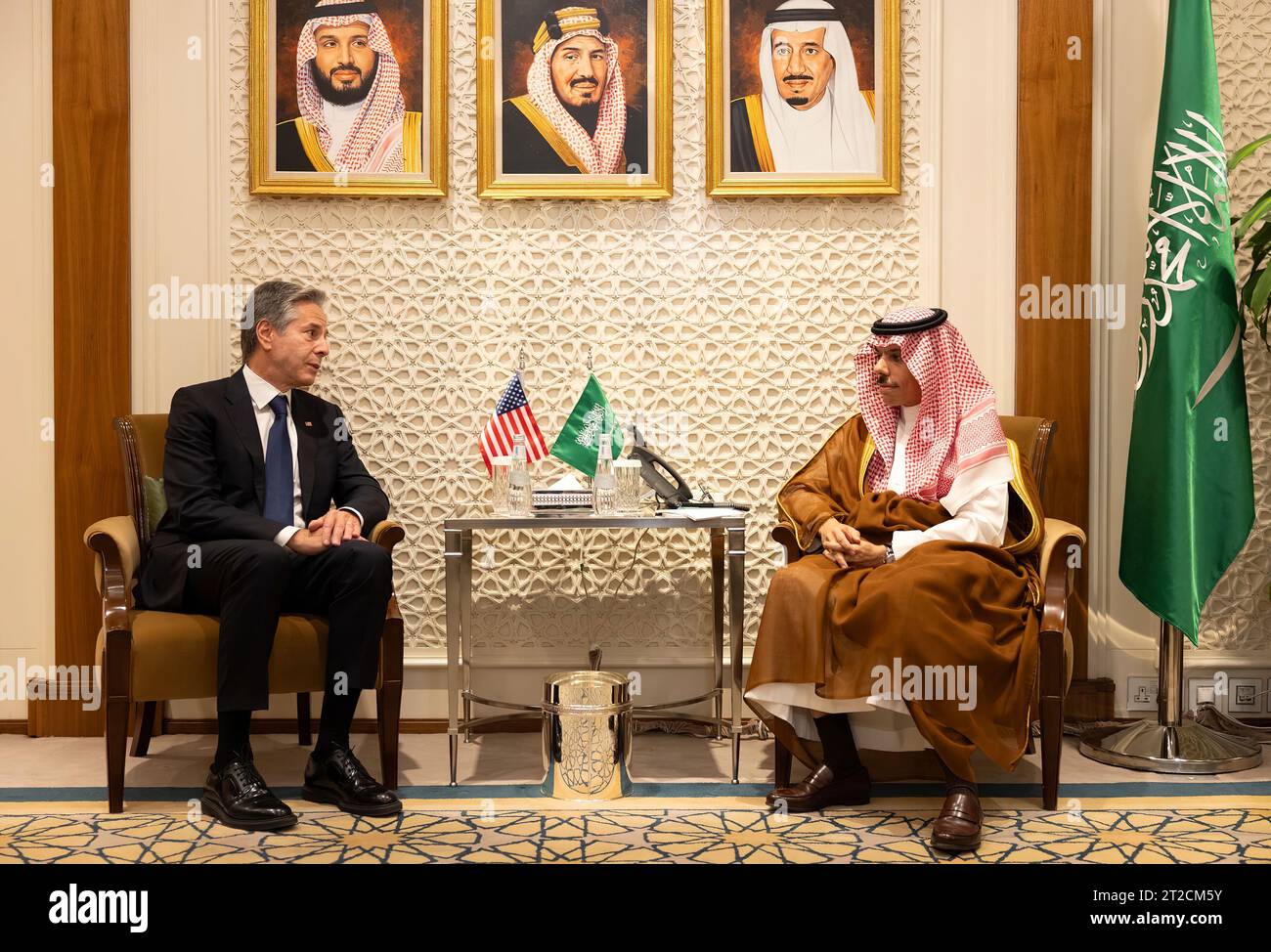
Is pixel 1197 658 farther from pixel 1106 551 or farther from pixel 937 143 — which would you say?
pixel 937 143

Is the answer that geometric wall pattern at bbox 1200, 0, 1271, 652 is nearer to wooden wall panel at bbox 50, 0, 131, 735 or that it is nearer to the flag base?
the flag base

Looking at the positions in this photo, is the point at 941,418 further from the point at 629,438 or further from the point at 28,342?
the point at 28,342

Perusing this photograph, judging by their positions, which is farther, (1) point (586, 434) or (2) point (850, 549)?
(1) point (586, 434)

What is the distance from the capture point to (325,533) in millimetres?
3301

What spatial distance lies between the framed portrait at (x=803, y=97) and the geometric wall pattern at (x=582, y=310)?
0.07 m

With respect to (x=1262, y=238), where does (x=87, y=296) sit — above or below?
below

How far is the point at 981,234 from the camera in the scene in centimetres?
406

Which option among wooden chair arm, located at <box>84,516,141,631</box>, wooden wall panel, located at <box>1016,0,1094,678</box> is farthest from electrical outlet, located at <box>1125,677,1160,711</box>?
wooden chair arm, located at <box>84,516,141,631</box>

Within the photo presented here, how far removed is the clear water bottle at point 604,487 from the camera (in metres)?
3.57

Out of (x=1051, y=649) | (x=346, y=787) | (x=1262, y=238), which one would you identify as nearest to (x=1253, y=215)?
(x=1262, y=238)

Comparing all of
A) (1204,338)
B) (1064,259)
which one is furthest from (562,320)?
(1204,338)

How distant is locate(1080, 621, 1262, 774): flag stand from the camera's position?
3602 millimetres

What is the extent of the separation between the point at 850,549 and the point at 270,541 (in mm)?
1622

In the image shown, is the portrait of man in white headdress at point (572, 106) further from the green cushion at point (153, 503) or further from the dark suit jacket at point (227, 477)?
the green cushion at point (153, 503)
